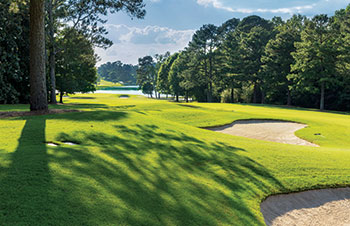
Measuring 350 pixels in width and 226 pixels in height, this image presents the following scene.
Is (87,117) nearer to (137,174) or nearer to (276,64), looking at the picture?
(137,174)

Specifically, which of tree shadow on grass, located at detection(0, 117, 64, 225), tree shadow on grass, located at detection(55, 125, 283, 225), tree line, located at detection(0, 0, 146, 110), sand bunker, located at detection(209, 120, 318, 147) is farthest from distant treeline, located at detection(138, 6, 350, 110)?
tree shadow on grass, located at detection(0, 117, 64, 225)

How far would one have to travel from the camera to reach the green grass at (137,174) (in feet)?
14.6

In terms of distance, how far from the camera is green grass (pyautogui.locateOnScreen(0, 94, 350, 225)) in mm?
4449

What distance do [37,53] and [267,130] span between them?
15327 mm

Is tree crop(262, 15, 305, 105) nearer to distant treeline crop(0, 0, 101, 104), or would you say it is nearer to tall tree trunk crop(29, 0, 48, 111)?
distant treeline crop(0, 0, 101, 104)

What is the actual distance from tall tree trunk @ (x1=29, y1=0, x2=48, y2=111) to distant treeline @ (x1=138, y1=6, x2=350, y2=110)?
136 feet

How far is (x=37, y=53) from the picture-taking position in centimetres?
1284

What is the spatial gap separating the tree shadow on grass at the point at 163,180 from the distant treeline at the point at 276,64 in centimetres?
4036

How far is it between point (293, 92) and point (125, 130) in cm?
4838

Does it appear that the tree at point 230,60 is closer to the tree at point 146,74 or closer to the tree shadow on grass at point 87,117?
the tree shadow on grass at point 87,117

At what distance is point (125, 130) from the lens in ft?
34.3

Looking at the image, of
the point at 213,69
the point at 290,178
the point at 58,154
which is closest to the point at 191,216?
the point at 58,154

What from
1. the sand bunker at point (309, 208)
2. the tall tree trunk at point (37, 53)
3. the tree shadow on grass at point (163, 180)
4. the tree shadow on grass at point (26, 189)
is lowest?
the sand bunker at point (309, 208)

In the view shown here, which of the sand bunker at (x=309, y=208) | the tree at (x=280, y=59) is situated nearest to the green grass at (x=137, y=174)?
the sand bunker at (x=309, y=208)
